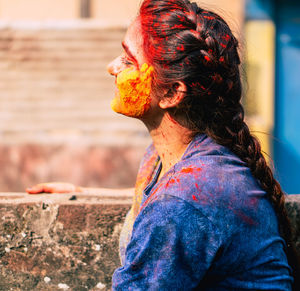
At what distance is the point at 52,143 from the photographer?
7.13 m

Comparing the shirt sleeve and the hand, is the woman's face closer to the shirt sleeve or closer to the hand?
the shirt sleeve

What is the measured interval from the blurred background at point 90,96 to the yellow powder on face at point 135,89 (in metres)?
4.85

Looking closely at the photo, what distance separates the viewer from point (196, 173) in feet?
5.61

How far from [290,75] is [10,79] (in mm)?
3930

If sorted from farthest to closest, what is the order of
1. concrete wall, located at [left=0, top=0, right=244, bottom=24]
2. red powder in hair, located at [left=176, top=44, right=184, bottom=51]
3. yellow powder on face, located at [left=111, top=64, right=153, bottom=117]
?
concrete wall, located at [left=0, top=0, right=244, bottom=24]
yellow powder on face, located at [left=111, top=64, right=153, bottom=117]
red powder in hair, located at [left=176, top=44, right=184, bottom=51]

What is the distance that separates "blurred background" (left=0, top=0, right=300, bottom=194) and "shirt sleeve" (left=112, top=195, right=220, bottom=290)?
5.20 metres

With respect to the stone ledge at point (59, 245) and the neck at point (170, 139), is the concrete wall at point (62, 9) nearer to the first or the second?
the stone ledge at point (59, 245)

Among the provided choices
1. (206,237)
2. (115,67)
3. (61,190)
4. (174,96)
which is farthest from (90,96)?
(206,237)

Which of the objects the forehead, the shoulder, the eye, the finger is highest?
the forehead

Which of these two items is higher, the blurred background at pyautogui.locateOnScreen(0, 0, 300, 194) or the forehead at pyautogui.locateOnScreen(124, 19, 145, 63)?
the forehead at pyautogui.locateOnScreen(124, 19, 145, 63)

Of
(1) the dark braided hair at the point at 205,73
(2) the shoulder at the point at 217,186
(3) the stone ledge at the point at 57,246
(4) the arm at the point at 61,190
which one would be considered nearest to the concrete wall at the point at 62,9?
(4) the arm at the point at 61,190

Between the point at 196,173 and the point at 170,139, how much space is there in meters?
0.32

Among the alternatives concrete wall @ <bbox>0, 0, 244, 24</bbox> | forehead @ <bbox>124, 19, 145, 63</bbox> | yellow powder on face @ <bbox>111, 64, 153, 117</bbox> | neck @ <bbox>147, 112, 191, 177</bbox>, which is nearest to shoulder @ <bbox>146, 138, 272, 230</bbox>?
neck @ <bbox>147, 112, 191, 177</bbox>

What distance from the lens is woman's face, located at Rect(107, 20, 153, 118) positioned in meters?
1.96
